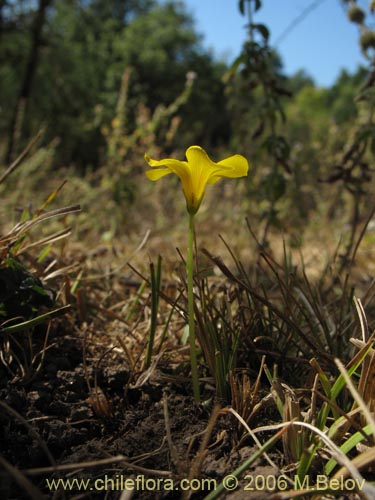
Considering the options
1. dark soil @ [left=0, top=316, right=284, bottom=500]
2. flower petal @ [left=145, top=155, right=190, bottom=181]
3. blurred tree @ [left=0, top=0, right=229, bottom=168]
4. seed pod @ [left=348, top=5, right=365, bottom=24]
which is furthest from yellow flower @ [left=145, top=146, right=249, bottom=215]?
blurred tree @ [left=0, top=0, right=229, bottom=168]

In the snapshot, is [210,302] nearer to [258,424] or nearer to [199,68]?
[258,424]

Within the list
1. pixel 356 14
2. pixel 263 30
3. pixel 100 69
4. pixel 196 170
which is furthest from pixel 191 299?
pixel 100 69

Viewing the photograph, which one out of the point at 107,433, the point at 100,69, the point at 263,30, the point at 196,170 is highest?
the point at 100,69

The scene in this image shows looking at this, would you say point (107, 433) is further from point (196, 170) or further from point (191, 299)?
point (196, 170)

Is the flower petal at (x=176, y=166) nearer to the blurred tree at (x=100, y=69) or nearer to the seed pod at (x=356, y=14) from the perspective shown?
the seed pod at (x=356, y=14)

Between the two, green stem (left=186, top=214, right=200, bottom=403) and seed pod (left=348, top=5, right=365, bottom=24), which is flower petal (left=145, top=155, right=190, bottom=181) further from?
seed pod (left=348, top=5, right=365, bottom=24)

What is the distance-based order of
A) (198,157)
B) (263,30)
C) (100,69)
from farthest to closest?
1. (100,69)
2. (263,30)
3. (198,157)
